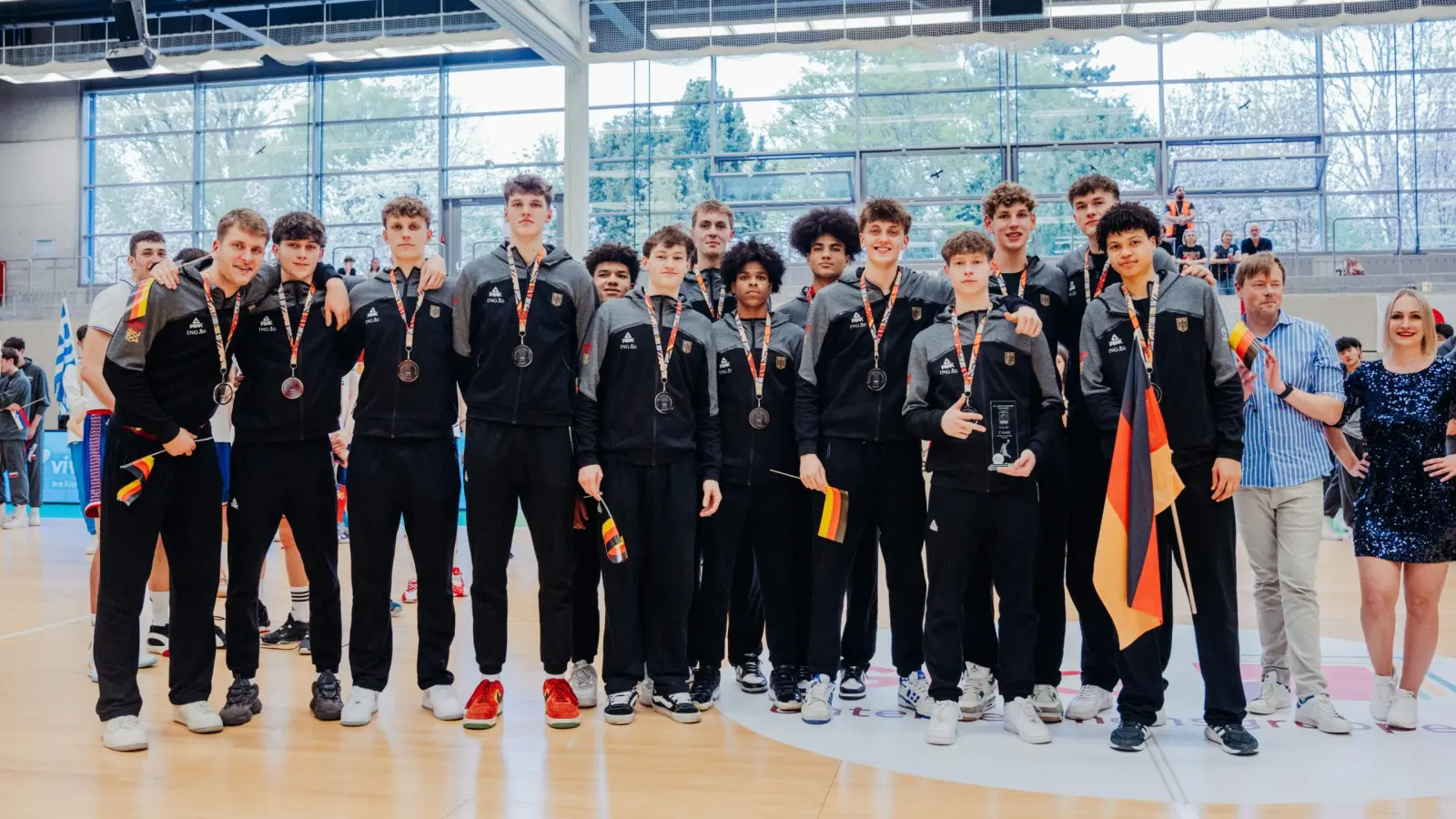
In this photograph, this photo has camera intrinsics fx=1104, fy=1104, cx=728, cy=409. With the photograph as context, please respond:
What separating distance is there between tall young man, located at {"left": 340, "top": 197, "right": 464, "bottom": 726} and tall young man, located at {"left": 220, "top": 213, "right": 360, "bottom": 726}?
120 millimetres

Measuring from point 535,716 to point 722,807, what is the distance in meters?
1.30

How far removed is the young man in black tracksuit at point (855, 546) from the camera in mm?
4582

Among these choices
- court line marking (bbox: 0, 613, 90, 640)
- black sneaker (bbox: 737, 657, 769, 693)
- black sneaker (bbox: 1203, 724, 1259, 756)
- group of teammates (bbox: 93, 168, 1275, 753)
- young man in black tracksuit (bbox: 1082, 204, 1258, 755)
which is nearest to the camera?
black sneaker (bbox: 1203, 724, 1259, 756)

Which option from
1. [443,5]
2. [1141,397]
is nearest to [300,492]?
[1141,397]

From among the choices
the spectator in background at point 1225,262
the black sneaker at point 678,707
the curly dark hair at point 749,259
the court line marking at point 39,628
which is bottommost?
the court line marking at point 39,628

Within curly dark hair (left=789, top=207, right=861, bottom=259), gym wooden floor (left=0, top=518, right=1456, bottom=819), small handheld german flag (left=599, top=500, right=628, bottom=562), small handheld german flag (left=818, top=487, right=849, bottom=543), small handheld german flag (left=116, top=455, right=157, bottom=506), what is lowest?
gym wooden floor (left=0, top=518, right=1456, bottom=819)

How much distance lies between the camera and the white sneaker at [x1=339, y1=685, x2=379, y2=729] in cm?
424

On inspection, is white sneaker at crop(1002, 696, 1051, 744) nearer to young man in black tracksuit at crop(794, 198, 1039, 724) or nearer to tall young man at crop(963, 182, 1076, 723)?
tall young man at crop(963, 182, 1076, 723)

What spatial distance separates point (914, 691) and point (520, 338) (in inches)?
82.5

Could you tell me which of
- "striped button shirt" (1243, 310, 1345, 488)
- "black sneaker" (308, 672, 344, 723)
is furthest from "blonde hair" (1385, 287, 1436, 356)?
"black sneaker" (308, 672, 344, 723)

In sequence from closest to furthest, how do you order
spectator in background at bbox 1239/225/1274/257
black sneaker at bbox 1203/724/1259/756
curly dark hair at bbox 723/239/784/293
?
black sneaker at bbox 1203/724/1259/756, curly dark hair at bbox 723/239/784/293, spectator in background at bbox 1239/225/1274/257

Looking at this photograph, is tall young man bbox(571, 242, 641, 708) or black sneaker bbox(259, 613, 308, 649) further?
black sneaker bbox(259, 613, 308, 649)

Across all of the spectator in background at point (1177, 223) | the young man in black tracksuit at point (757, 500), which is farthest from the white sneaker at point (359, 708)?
the spectator in background at point (1177, 223)

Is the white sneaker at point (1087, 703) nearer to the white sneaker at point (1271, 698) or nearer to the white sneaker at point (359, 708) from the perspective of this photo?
the white sneaker at point (1271, 698)
